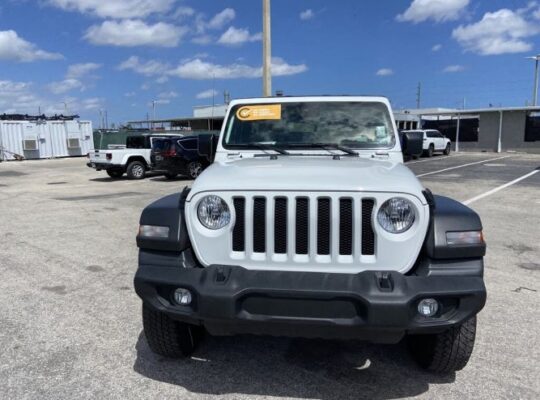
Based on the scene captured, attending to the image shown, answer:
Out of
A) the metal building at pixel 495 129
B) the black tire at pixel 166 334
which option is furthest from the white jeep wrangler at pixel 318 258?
the metal building at pixel 495 129

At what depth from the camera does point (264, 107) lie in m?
4.33

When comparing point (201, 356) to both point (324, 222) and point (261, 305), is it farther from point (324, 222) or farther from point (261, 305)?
point (324, 222)

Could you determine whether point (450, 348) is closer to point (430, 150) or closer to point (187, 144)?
point (187, 144)

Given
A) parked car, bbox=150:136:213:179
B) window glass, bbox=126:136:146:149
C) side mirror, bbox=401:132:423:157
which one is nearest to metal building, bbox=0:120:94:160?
window glass, bbox=126:136:146:149

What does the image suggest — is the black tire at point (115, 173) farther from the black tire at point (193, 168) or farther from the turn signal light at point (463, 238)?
the turn signal light at point (463, 238)

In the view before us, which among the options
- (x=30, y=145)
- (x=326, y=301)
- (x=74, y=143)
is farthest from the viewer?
(x=74, y=143)

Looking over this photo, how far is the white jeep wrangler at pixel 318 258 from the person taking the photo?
103 inches

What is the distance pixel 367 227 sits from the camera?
2.77 meters

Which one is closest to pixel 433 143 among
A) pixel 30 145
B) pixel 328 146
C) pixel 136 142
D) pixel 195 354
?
pixel 136 142

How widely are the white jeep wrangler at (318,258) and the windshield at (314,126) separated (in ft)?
3.35

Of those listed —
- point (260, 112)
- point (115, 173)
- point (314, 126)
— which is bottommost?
point (115, 173)

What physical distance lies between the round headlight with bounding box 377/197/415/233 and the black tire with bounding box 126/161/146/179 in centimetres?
1631

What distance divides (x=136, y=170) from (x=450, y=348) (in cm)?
1634

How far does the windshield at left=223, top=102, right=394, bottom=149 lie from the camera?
413 centimetres
